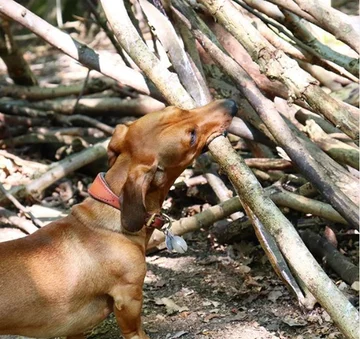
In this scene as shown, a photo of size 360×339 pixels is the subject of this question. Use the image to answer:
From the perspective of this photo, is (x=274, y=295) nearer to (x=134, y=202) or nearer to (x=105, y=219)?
(x=105, y=219)

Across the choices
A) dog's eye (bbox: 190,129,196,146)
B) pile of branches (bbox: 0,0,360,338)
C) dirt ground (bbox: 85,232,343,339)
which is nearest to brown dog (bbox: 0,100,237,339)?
dog's eye (bbox: 190,129,196,146)

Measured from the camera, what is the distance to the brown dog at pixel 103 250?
4.68m

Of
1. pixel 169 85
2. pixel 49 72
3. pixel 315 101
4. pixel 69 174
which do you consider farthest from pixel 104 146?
pixel 49 72

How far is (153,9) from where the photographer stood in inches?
232

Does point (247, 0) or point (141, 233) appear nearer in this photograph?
point (141, 233)

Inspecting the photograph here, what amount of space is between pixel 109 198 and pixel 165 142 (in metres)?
0.51

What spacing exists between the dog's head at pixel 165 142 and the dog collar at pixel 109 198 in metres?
0.08

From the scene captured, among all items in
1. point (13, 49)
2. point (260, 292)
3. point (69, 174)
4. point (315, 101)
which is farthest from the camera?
point (13, 49)

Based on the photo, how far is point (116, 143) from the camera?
4984 millimetres

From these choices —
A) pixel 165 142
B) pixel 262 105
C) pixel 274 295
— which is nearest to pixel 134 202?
pixel 165 142

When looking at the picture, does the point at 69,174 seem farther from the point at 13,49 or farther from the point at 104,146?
the point at 13,49

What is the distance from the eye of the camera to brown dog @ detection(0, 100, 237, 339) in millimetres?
4680

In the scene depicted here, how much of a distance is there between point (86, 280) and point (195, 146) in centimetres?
110

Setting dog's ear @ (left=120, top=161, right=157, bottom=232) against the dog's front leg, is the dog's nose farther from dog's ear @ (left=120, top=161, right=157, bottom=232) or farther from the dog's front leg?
the dog's front leg
